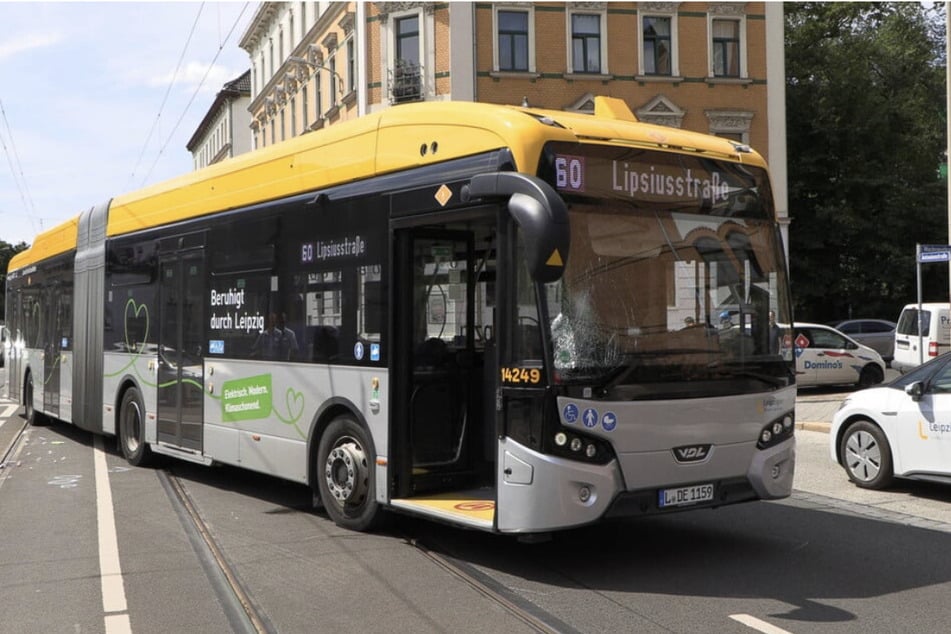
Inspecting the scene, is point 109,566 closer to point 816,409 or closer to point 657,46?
point 816,409

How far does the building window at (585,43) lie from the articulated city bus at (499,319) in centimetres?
2576

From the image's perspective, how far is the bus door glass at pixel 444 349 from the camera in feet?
24.5

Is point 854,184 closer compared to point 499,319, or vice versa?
point 499,319

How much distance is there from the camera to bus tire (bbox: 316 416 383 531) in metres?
7.77

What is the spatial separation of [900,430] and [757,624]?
484 cm

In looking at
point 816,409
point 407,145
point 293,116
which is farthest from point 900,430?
point 293,116

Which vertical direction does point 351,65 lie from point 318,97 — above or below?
below

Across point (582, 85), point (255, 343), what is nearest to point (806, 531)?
point (255, 343)

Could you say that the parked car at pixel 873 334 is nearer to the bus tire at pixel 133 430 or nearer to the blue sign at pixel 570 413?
the bus tire at pixel 133 430

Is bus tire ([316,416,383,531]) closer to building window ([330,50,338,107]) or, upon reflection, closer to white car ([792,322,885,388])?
white car ([792,322,885,388])

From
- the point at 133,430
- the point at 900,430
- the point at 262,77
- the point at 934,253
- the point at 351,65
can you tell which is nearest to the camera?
the point at 900,430

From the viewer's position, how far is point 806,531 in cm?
810

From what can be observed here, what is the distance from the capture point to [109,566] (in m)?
7.13

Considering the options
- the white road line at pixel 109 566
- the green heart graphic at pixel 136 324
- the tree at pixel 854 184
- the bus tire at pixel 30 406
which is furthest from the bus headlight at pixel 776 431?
the tree at pixel 854 184
